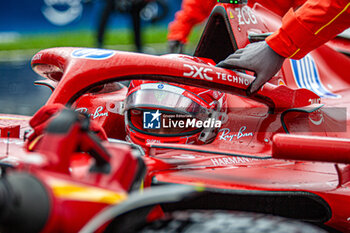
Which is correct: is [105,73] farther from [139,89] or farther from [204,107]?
[204,107]

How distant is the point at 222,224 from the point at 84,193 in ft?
1.06

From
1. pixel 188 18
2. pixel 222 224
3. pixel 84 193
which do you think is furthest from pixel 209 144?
pixel 188 18

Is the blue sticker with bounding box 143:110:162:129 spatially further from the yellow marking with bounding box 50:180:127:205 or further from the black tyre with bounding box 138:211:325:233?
the yellow marking with bounding box 50:180:127:205

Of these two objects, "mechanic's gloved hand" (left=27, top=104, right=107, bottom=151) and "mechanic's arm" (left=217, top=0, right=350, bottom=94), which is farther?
"mechanic's arm" (left=217, top=0, right=350, bottom=94)

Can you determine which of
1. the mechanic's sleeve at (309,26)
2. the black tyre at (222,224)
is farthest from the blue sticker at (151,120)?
the black tyre at (222,224)

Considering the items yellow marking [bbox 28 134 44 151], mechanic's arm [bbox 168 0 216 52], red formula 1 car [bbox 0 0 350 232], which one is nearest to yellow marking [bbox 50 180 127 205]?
red formula 1 car [bbox 0 0 350 232]

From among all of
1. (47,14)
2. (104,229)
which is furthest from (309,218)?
(47,14)

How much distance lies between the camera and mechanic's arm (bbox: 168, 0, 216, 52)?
161 inches

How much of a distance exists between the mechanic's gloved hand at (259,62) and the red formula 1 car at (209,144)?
5cm

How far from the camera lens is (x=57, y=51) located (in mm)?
Answer: 1470

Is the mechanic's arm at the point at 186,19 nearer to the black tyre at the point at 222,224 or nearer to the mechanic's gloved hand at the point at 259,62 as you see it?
the mechanic's gloved hand at the point at 259,62

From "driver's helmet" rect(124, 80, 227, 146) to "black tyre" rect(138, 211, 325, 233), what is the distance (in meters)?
0.65

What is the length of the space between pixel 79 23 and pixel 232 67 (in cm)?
784

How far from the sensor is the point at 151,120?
1.50m
